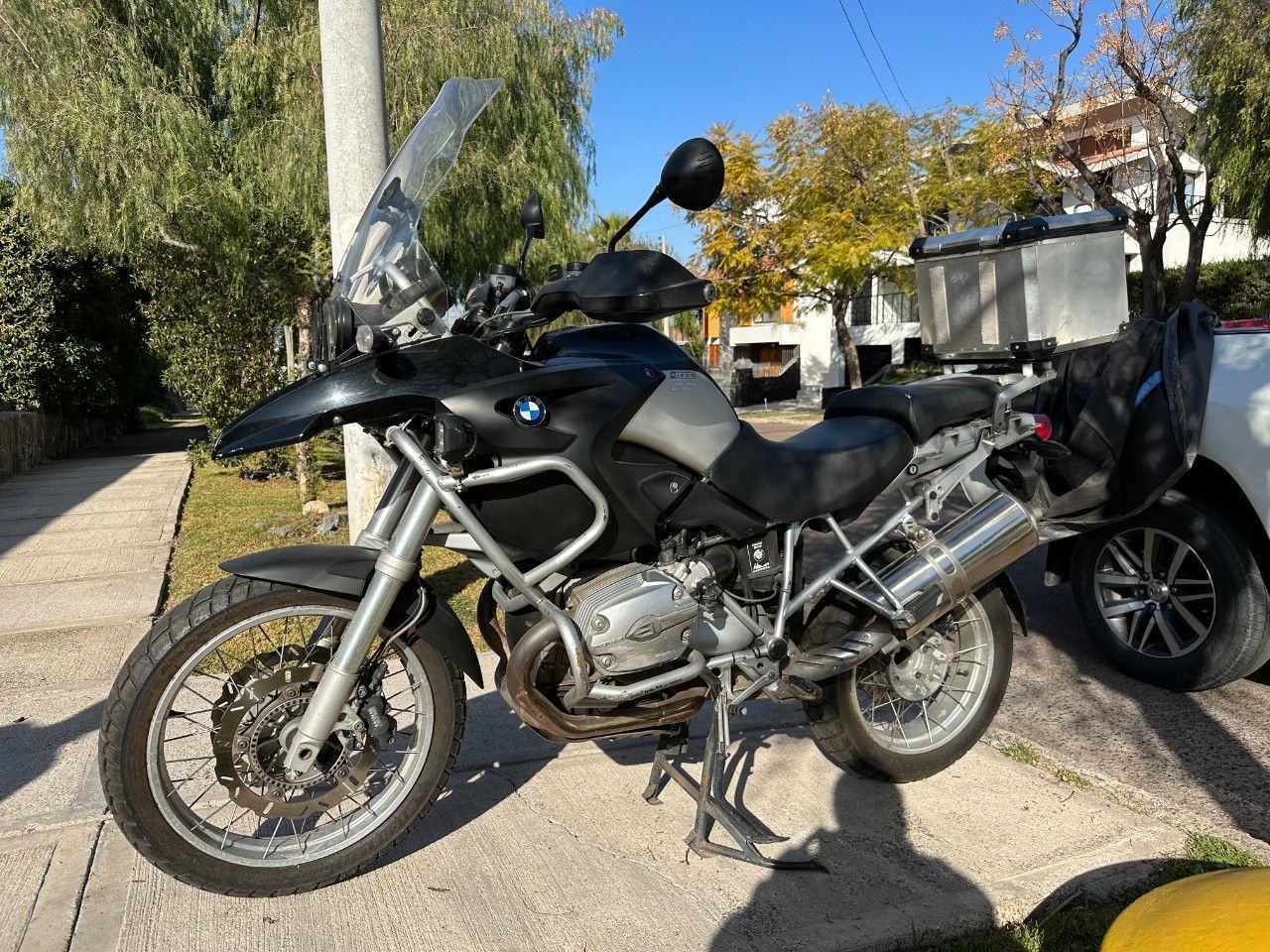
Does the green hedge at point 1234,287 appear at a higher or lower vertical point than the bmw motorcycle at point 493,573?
higher

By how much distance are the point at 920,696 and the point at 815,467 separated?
3.50 ft

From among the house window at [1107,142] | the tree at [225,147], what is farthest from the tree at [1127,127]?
the tree at [225,147]

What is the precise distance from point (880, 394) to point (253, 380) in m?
9.20

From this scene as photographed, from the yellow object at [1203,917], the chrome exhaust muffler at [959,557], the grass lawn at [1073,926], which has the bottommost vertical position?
the grass lawn at [1073,926]

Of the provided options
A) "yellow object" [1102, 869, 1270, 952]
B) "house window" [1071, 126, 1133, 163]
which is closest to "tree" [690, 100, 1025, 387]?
"house window" [1071, 126, 1133, 163]

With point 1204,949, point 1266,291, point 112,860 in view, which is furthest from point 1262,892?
point 1266,291

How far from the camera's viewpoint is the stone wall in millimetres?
13523

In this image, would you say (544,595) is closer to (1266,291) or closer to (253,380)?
(253,380)

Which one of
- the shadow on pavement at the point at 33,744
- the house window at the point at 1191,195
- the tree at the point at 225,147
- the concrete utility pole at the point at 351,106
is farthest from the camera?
the house window at the point at 1191,195

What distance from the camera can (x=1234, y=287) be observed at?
20.9 meters

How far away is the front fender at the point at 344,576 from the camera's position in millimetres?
2594

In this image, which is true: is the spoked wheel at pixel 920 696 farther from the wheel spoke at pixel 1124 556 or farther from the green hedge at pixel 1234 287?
the green hedge at pixel 1234 287

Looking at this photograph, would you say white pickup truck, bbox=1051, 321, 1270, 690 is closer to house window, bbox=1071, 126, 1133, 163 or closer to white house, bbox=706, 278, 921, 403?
house window, bbox=1071, 126, 1133, 163

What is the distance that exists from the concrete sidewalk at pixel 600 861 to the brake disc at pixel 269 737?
0.31m
